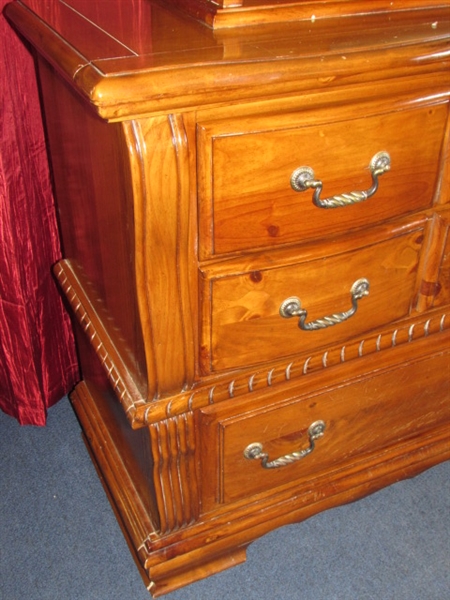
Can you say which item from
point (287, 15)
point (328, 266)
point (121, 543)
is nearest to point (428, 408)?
point (328, 266)

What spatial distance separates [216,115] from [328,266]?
27 cm

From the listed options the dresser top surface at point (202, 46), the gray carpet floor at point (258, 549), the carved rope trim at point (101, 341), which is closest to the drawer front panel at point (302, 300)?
the carved rope trim at point (101, 341)

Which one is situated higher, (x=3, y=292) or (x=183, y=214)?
(x=183, y=214)

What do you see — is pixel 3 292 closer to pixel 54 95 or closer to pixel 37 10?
pixel 54 95

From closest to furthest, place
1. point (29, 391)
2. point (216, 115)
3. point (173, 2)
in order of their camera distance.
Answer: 1. point (216, 115)
2. point (173, 2)
3. point (29, 391)

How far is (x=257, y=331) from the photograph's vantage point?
0.88 metres

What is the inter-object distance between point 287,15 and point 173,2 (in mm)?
197

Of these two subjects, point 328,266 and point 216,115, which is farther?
point 328,266

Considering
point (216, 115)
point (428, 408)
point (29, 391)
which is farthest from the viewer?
point (29, 391)

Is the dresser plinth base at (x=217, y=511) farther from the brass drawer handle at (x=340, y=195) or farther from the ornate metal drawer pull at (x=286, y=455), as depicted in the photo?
the brass drawer handle at (x=340, y=195)

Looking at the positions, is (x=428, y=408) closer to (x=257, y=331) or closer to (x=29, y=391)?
(x=257, y=331)

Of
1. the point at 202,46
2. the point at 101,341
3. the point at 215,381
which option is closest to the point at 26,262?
the point at 101,341

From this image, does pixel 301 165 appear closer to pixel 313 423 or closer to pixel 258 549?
pixel 313 423

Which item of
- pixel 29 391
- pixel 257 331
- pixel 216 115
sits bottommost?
pixel 29 391
